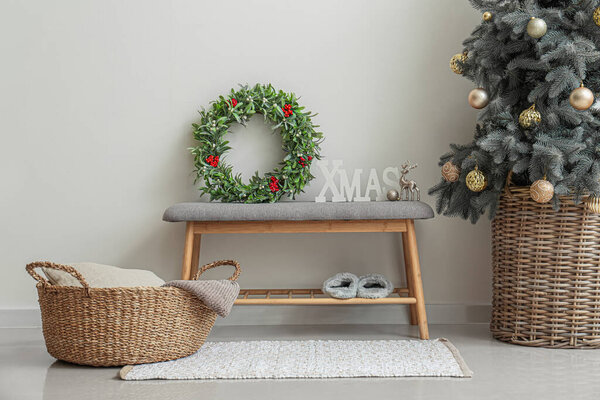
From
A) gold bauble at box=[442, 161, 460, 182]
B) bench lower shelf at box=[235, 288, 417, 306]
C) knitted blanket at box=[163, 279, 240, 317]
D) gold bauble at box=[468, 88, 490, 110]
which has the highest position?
gold bauble at box=[468, 88, 490, 110]

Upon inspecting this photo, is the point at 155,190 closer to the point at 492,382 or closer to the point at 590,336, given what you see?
the point at 492,382

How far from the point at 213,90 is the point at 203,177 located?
40 cm

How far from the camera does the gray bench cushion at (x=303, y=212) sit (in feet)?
7.45

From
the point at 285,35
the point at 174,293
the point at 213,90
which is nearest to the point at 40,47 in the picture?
the point at 213,90

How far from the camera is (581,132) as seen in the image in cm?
201

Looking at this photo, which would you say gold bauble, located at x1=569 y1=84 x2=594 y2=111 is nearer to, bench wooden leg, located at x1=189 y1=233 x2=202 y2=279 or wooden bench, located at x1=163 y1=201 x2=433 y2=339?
wooden bench, located at x1=163 y1=201 x2=433 y2=339

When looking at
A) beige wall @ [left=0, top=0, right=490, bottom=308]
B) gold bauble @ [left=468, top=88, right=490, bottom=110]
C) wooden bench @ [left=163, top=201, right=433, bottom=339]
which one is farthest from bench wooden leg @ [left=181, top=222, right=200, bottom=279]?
gold bauble @ [left=468, top=88, right=490, bottom=110]

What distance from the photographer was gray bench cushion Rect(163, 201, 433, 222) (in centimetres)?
227

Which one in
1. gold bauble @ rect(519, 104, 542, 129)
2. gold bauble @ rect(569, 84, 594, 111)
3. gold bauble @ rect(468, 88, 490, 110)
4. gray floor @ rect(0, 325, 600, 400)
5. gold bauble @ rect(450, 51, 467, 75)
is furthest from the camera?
gold bauble @ rect(450, 51, 467, 75)

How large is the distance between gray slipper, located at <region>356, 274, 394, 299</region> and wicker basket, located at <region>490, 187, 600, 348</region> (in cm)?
45

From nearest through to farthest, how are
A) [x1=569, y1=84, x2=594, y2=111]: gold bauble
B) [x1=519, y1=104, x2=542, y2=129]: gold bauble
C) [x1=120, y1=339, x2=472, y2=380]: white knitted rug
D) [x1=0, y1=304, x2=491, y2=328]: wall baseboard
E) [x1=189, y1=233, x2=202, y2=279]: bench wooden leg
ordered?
[x1=120, y1=339, x2=472, y2=380]: white knitted rug → [x1=569, y1=84, x2=594, y2=111]: gold bauble → [x1=519, y1=104, x2=542, y2=129]: gold bauble → [x1=189, y1=233, x2=202, y2=279]: bench wooden leg → [x1=0, y1=304, x2=491, y2=328]: wall baseboard

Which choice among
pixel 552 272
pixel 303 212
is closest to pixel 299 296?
pixel 303 212

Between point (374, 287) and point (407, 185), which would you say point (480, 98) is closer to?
point (407, 185)

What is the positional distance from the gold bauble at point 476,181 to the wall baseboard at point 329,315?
2.34 ft
